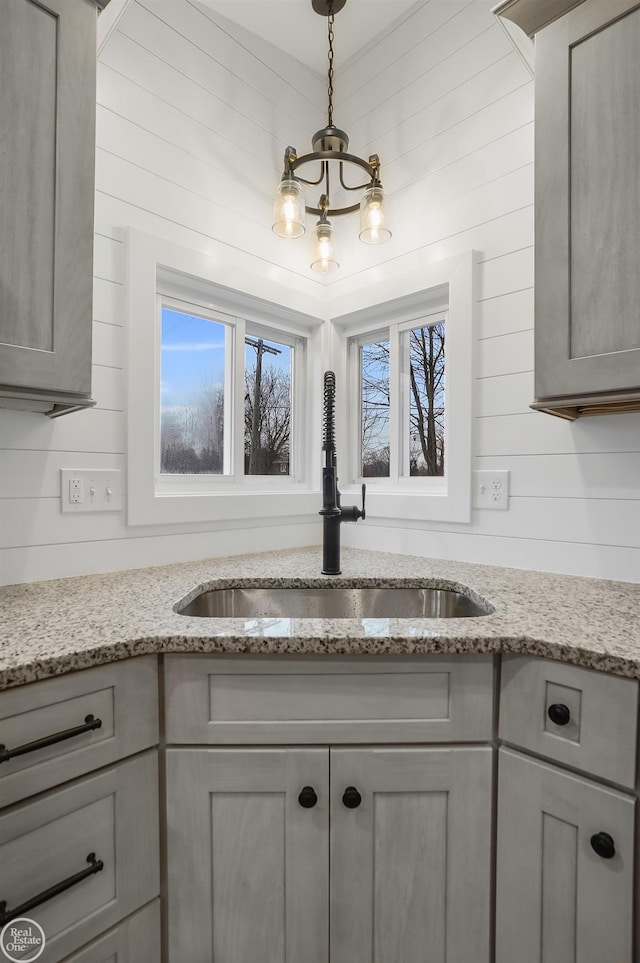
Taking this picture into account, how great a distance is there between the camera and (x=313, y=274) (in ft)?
7.06

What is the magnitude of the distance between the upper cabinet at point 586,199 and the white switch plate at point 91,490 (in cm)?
121

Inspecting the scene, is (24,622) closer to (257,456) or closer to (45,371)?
(45,371)

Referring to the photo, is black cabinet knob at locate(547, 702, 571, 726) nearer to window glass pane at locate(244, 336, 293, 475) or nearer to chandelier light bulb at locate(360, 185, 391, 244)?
window glass pane at locate(244, 336, 293, 475)

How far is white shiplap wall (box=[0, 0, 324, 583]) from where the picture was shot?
1354 mm

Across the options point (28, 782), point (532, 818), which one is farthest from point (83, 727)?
point (532, 818)

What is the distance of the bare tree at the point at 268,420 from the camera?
2045mm

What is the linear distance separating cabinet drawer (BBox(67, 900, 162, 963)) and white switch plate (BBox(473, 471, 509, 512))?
1331 mm

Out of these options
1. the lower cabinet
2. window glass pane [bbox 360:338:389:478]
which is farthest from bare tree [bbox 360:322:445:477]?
the lower cabinet

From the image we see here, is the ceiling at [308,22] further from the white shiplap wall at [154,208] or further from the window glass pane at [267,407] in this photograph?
the window glass pane at [267,407]

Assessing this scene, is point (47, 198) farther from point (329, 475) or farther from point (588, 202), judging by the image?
point (588, 202)

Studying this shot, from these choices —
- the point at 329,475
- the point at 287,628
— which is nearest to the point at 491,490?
the point at 329,475

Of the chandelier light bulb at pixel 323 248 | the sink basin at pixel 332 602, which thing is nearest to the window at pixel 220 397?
the chandelier light bulb at pixel 323 248

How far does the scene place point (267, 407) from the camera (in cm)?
211

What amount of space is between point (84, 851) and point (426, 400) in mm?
1672
